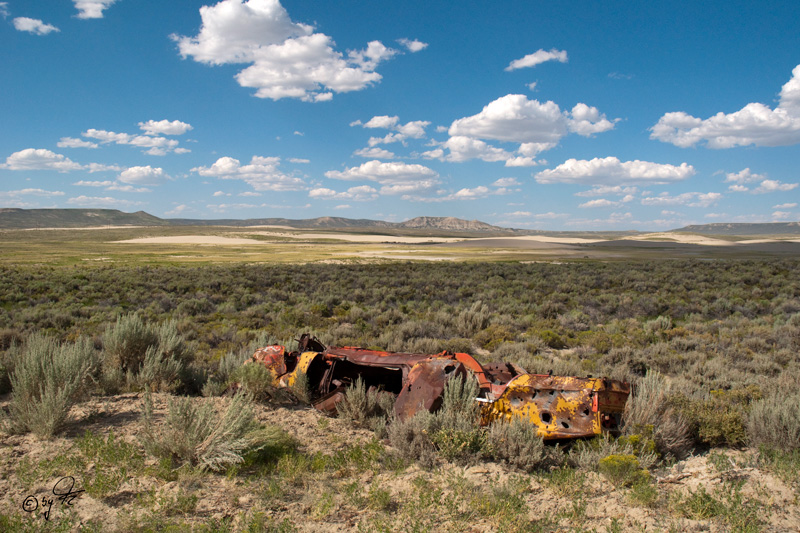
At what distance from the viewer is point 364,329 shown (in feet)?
39.9

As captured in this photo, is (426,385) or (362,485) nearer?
(362,485)

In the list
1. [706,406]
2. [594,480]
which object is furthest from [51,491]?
[706,406]

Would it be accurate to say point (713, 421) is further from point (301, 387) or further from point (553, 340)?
point (553, 340)

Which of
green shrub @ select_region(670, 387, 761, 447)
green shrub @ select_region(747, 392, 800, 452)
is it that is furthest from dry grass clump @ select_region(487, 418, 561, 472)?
green shrub @ select_region(747, 392, 800, 452)

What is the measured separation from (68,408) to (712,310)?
17227 millimetres

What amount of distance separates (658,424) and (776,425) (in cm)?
108

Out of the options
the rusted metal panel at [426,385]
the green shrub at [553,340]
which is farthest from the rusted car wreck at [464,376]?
the green shrub at [553,340]

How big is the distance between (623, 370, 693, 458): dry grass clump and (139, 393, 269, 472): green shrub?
3.54 metres

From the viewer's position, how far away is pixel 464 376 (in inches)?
194

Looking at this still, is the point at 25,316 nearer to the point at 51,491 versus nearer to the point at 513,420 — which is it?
the point at 51,491

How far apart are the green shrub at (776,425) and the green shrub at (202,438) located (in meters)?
4.80

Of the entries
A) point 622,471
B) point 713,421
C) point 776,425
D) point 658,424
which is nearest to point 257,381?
point 622,471

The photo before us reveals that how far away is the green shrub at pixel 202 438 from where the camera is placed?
148 inches

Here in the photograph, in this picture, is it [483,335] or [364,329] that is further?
[364,329]
